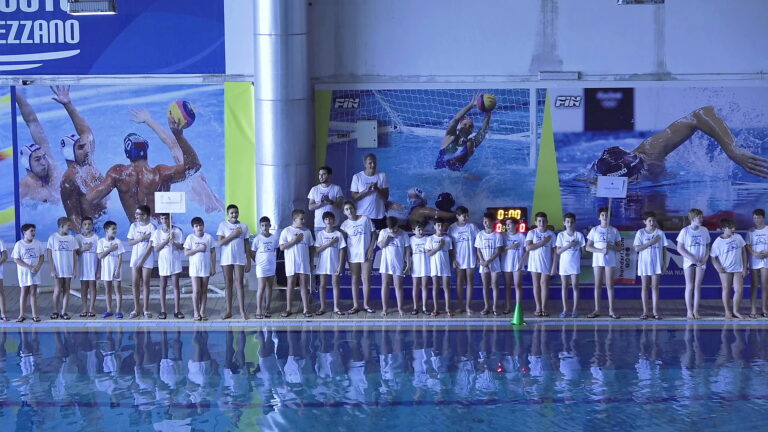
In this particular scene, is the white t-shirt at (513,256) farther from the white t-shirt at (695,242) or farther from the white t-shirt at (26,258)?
the white t-shirt at (26,258)

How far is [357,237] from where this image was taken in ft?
46.6

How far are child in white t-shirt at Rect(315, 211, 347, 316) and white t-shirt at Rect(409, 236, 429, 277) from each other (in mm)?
900

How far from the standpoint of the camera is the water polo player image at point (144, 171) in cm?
1579

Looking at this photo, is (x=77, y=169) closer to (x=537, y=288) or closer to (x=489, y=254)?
(x=489, y=254)

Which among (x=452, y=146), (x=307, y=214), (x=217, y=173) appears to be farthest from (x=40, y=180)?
(x=452, y=146)

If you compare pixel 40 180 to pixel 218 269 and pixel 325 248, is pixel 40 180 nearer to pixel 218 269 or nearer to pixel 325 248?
pixel 218 269

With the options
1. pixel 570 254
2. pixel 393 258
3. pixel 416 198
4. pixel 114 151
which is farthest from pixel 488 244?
pixel 114 151

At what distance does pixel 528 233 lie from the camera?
46.1 feet

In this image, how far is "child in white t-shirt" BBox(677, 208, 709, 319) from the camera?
45.0 ft

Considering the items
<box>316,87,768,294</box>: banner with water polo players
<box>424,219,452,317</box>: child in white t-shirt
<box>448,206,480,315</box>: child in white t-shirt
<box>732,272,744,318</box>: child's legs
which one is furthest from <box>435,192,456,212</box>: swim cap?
<box>732,272,744,318</box>: child's legs

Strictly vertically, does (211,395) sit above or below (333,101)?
below

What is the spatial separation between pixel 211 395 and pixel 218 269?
523 centimetres

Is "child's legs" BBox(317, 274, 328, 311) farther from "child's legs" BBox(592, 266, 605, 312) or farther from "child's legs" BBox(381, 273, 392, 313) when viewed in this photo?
"child's legs" BBox(592, 266, 605, 312)

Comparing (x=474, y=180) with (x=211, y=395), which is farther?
(x=474, y=180)
